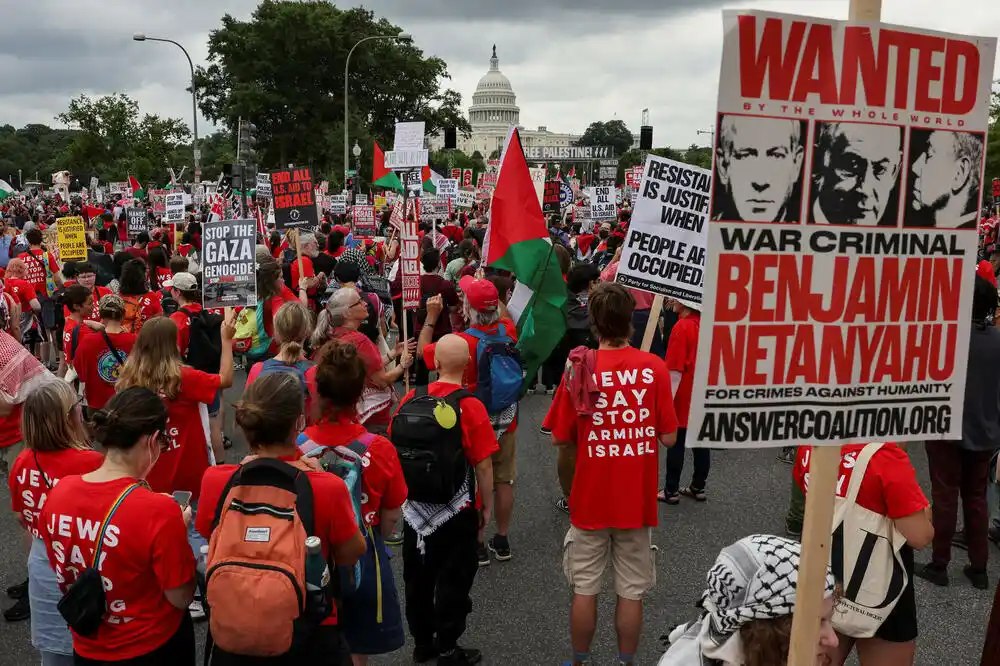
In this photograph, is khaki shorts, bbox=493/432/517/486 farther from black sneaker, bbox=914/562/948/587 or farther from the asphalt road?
black sneaker, bbox=914/562/948/587

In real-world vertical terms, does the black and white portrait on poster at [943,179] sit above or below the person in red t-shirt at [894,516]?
above

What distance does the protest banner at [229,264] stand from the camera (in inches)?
260

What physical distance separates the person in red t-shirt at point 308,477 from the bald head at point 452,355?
56.1 inches

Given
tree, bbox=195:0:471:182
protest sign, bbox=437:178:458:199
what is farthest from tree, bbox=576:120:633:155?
protest sign, bbox=437:178:458:199

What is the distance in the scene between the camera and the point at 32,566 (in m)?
3.27

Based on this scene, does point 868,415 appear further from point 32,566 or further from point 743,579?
point 32,566

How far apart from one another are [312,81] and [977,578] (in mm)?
54369

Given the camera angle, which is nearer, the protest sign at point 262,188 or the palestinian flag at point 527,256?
the palestinian flag at point 527,256

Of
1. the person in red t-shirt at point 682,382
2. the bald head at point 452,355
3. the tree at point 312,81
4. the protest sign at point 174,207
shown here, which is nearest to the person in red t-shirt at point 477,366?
the bald head at point 452,355

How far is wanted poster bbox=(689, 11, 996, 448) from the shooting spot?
6.13 feet

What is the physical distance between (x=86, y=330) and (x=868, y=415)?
208 inches

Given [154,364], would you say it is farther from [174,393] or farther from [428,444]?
[428,444]

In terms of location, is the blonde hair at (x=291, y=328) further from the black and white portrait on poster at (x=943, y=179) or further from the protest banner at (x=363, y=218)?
the protest banner at (x=363, y=218)

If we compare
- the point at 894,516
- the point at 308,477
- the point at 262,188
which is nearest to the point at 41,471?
the point at 308,477
